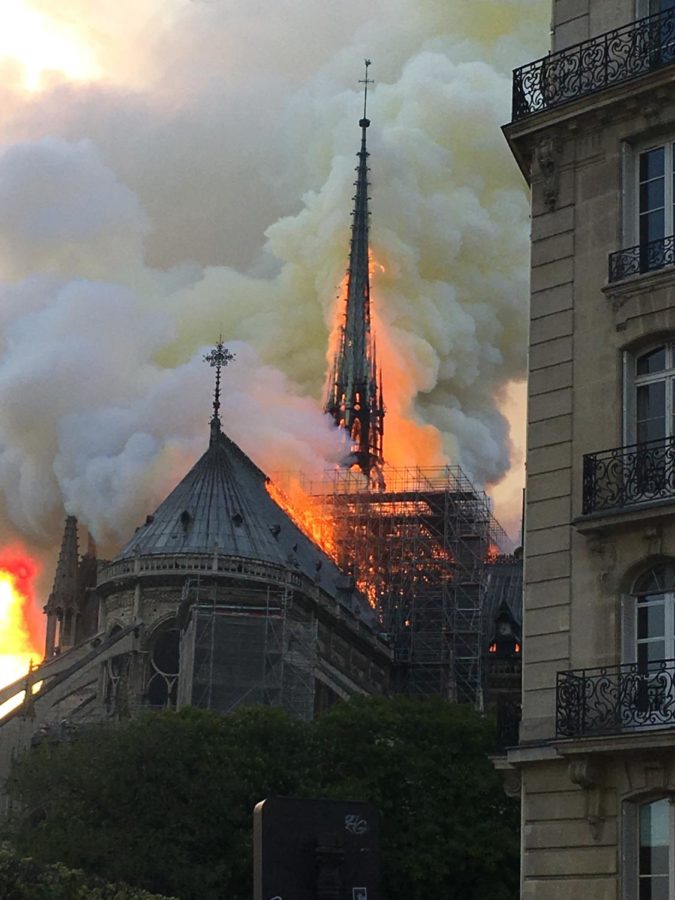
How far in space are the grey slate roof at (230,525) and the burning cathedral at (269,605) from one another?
0.12 meters

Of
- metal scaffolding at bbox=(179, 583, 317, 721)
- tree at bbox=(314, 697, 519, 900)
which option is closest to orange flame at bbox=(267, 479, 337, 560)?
metal scaffolding at bbox=(179, 583, 317, 721)

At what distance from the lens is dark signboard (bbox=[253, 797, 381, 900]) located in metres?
8.55

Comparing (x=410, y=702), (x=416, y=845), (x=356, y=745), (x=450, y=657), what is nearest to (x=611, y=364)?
(x=416, y=845)

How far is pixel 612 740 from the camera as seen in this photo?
20250 mm

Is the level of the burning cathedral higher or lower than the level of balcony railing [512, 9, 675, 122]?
higher

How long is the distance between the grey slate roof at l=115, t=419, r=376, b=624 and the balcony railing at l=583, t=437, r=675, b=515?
197 feet

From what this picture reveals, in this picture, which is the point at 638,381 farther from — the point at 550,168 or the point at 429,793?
the point at 429,793

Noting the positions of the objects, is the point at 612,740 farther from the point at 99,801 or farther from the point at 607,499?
the point at 99,801

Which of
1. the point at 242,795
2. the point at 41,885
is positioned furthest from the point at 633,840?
the point at 242,795

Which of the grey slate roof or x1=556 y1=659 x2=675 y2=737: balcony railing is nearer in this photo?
x1=556 y1=659 x2=675 y2=737: balcony railing

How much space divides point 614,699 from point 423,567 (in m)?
72.2

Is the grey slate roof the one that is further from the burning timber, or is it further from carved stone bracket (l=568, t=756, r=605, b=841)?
carved stone bracket (l=568, t=756, r=605, b=841)

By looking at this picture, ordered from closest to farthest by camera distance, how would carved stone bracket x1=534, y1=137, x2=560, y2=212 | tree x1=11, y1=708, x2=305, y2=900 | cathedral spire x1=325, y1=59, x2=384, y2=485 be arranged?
carved stone bracket x1=534, y1=137, x2=560, y2=212, tree x1=11, y1=708, x2=305, y2=900, cathedral spire x1=325, y1=59, x2=384, y2=485

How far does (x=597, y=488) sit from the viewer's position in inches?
873
